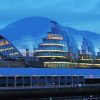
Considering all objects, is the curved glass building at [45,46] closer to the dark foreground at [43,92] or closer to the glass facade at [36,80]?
the glass facade at [36,80]

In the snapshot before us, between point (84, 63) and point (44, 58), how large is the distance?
26.3ft

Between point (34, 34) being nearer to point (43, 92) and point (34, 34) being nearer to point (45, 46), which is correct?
point (45, 46)

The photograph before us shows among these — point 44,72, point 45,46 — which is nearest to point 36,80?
point 44,72

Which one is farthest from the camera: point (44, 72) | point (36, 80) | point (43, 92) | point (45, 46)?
point (45, 46)

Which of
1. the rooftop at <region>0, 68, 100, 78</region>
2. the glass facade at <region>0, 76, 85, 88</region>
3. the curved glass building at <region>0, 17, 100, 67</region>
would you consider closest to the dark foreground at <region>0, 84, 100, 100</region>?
the glass facade at <region>0, 76, 85, 88</region>

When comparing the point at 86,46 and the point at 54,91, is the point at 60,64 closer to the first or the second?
the point at 86,46

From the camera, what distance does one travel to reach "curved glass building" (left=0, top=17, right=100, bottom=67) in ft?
276

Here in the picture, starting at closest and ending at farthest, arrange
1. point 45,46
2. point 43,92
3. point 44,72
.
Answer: point 43,92, point 44,72, point 45,46

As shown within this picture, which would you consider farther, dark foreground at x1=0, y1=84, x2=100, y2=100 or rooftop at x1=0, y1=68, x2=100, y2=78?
rooftop at x1=0, y1=68, x2=100, y2=78

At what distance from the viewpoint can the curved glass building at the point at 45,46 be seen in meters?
84.2

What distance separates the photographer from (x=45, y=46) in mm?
85000

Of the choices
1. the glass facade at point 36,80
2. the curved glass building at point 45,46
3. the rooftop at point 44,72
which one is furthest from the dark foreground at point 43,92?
the curved glass building at point 45,46

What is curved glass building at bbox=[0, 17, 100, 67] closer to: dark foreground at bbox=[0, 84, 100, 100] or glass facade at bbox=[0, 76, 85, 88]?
glass facade at bbox=[0, 76, 85, 88]

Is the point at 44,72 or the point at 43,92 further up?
the point at 44,72
